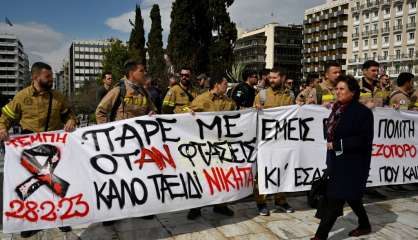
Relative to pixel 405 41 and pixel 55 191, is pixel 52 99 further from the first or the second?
pixel 405 41

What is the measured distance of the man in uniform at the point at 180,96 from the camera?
5695 millimetres

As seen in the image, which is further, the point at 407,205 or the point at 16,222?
the point at 407,205

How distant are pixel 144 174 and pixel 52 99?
1.39m

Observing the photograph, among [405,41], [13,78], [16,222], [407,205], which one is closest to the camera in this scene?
[16,222]

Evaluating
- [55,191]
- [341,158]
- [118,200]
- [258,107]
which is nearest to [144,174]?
[118,200]

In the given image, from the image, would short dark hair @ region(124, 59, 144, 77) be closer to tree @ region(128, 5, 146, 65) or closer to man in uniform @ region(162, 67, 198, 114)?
man in uniform @ region(162, 67, 198, 114)

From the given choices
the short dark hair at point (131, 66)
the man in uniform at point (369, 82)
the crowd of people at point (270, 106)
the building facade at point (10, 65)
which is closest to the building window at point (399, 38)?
the crowd of people at point (270, 106)

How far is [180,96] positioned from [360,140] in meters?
2.95

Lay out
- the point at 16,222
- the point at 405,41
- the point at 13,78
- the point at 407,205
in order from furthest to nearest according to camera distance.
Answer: the point at 13,78, the point at 405,41, the point at 407,205, the point at 16,222

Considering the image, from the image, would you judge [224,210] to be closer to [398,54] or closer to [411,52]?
[411,52]

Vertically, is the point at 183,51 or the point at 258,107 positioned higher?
the point at 183,51

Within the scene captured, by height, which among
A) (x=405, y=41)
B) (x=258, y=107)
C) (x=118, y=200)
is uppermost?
(x=405, y=41)

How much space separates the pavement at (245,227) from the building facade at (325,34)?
77.7 metres

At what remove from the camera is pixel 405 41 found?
6925 centimetres
